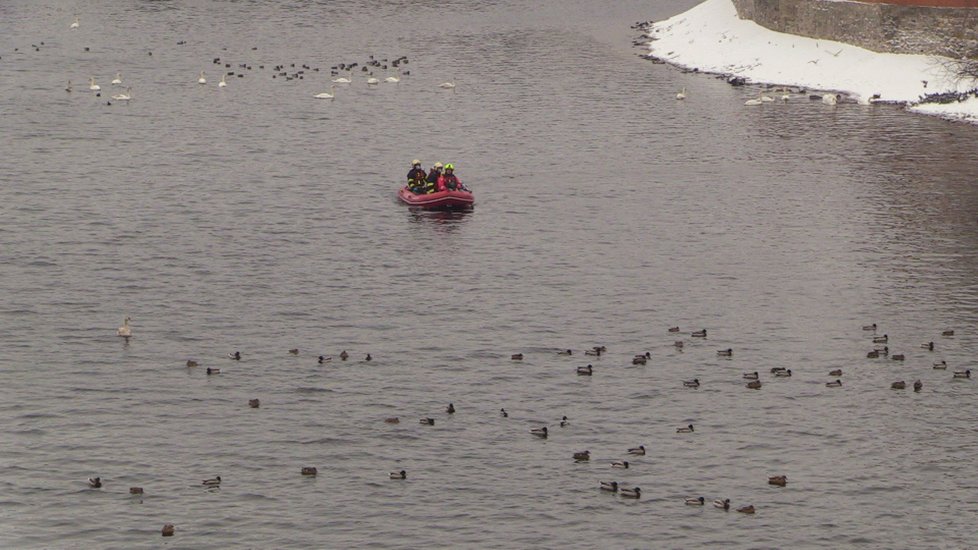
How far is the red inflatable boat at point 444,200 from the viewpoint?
7406cm

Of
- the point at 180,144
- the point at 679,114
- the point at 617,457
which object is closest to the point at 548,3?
Answer: the point at 679,114

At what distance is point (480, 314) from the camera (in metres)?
58.6

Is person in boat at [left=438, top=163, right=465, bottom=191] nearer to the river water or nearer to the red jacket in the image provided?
the red jacket

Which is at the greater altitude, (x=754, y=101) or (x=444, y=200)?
(x=754, y=101)

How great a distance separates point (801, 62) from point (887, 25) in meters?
7.40

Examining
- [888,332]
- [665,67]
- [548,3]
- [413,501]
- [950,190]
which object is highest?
[548,3]

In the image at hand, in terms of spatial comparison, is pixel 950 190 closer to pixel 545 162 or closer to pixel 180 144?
pixel 545 162

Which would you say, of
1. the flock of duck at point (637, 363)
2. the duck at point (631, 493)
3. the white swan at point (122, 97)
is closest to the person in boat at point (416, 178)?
the flock of duck at point (637, 363)

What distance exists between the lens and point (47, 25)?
436 feet

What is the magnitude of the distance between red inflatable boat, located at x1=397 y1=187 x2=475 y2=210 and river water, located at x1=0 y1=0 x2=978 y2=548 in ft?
2.73

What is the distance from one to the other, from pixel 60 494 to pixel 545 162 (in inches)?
1795

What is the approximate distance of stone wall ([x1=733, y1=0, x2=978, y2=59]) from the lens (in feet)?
318

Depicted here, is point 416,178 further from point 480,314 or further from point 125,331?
point 125,331

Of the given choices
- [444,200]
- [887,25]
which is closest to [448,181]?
[444,200]
